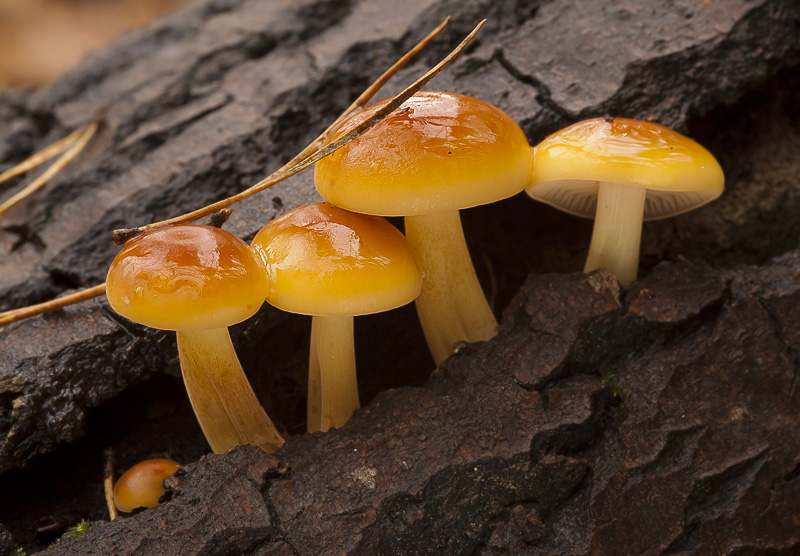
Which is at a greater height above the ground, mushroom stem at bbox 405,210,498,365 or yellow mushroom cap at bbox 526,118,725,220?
yellow mushroom cap at bbox 526,118,725,220

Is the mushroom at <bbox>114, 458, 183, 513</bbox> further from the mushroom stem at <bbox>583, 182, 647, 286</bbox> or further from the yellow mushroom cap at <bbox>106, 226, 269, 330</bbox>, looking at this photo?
the mushroom stem at <bbox>583, 182, 647, 286</bbox>

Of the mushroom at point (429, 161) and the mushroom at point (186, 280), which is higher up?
the mushroom at point (429, 161)

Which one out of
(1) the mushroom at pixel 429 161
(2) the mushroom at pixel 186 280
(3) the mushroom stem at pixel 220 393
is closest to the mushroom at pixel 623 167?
(1) the mushroom at pixel 429 161

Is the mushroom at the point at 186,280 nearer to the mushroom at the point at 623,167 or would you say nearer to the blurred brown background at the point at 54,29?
the mushroom at the point at 623,167

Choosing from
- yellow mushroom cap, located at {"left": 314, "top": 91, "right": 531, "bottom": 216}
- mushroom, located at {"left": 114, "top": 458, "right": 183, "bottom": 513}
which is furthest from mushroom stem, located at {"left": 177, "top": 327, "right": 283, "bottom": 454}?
yellow mushroom cap, located at {"left": 314, "top": 91, "right": 531, "bottom": 216}

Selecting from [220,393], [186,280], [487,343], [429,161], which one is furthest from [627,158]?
[220,393]

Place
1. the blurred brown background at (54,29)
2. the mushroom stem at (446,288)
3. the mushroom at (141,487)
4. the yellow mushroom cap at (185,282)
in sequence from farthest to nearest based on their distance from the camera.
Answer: the blurred brown background at (54,29), the mushroom stem at (446,288), the mushroom at (141,487), the yellow mushroom cap at (185,282)

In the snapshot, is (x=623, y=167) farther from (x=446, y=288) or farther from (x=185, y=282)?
(x=185, y=282)
